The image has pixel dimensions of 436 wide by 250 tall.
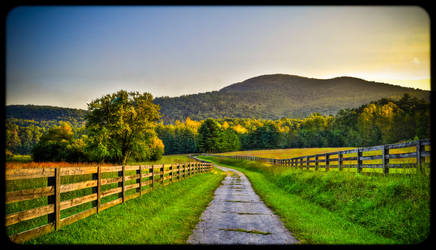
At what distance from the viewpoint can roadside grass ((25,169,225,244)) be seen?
478 centimetres

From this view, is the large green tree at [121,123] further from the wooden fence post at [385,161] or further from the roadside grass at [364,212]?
the wooden fence post at [385,161]

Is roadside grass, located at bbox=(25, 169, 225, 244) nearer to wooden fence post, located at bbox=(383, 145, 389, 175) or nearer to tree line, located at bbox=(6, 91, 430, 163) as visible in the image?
tree line, located at bbox=(6, 91, 430, 163)

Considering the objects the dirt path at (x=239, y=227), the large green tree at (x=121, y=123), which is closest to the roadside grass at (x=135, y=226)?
the dirt path at (x=239, y=227)

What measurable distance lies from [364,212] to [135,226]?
5.21m

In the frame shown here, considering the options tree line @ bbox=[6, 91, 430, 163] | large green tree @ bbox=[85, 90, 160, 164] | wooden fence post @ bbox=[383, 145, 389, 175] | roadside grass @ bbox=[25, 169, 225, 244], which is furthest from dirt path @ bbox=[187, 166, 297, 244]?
large green tree @ bbox=[85, 90, 160, 164]

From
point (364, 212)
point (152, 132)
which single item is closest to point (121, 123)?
point (152, 132)

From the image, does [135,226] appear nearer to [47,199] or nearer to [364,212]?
[47,199]

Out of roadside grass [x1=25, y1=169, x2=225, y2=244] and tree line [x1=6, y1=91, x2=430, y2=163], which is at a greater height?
tree line [x1=6, y1=91, x2=430, y2=163]

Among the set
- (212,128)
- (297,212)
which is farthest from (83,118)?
(212,128)

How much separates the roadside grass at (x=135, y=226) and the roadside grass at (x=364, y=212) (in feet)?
7.69

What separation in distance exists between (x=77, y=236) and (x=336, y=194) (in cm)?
728

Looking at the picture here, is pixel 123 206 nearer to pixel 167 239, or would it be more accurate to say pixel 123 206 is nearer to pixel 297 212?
pixel 167 239

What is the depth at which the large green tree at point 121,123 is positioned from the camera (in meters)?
32.9

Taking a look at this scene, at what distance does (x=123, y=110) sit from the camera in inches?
1300
